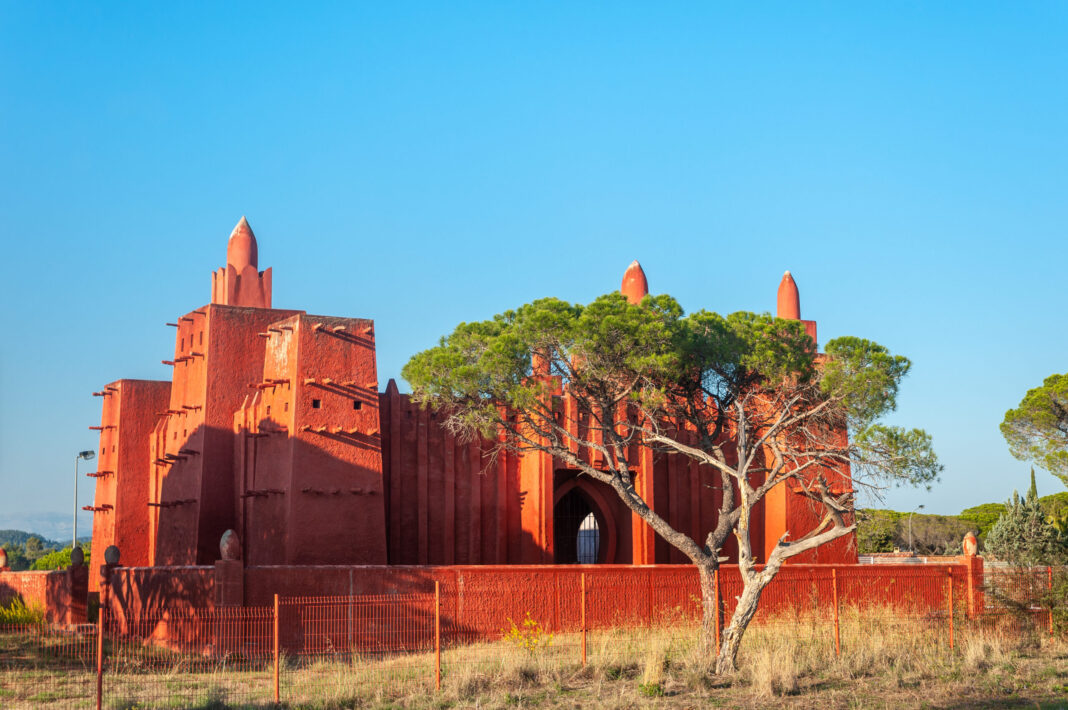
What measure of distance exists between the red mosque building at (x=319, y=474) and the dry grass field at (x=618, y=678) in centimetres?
460

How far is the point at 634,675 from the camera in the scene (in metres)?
16.2

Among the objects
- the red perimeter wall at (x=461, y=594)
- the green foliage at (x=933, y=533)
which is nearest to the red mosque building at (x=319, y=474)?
the red perimeter wall at (x=461, y=594)

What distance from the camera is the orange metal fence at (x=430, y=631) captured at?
15.3m

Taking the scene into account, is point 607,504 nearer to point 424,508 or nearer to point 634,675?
point 424,508

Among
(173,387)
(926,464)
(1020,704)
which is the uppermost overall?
(173,387)

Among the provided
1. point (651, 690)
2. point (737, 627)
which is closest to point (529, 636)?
point (737, 627)

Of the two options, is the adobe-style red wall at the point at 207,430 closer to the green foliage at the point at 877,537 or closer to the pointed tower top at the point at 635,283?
the pointed tower top at the point at 635,283

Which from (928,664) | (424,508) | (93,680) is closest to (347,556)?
(424,508)

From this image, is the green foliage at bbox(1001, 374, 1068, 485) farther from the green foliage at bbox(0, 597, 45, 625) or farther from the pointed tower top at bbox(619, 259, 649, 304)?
the green foliage at bbox(0, 597, 45, 625)

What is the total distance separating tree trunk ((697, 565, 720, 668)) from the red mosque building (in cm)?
694

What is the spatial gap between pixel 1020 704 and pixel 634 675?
5121mm

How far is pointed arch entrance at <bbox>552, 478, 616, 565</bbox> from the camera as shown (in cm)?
2661

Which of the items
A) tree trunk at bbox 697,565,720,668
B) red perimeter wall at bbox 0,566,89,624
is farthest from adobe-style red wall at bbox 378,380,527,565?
tree trunk at bbox 697,565,720,668

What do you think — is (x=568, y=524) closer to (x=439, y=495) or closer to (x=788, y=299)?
(x=439, y=495)
